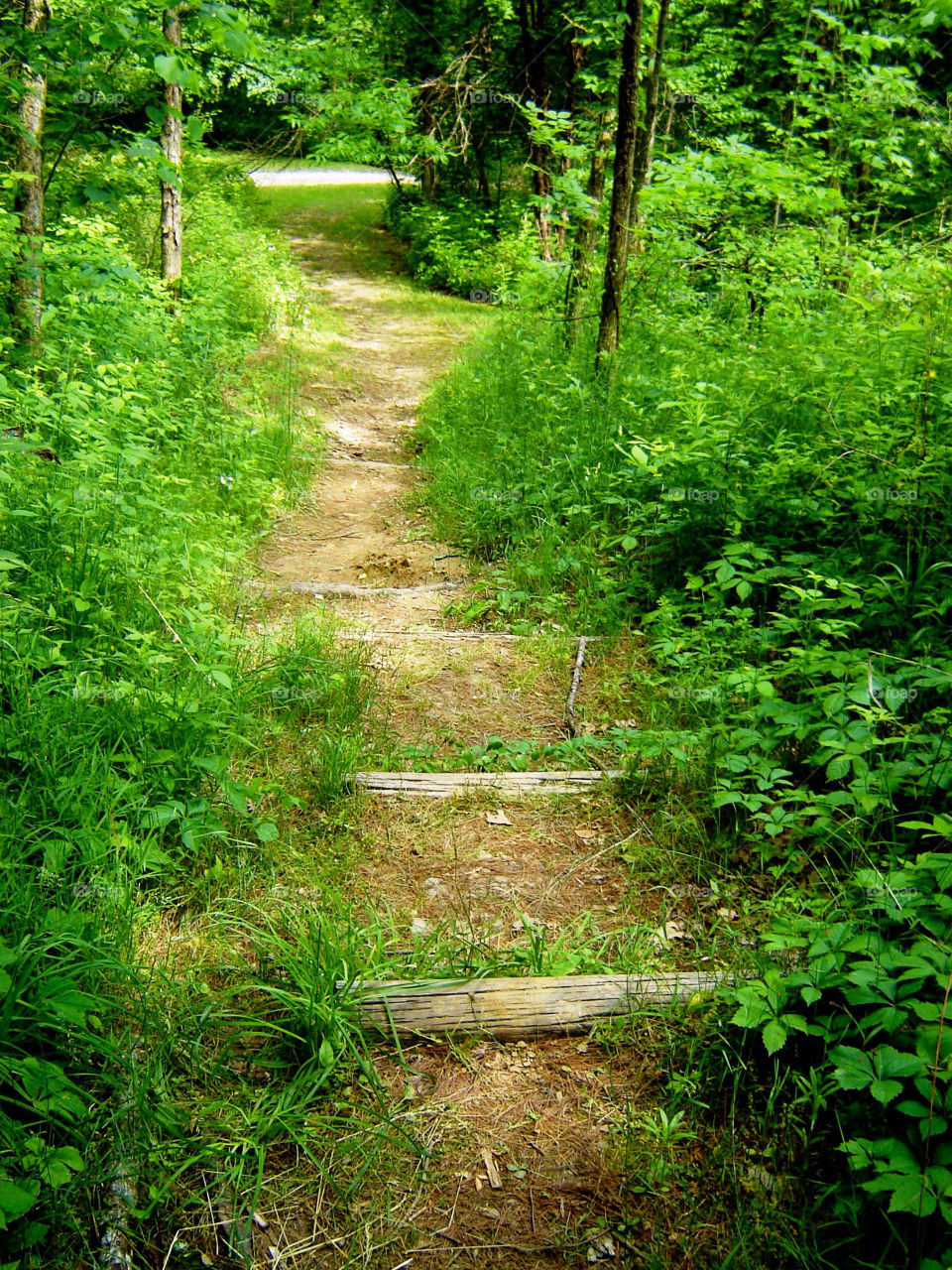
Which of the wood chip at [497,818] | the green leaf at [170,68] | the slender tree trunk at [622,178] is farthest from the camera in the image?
the slender tree trunk at [622,178]

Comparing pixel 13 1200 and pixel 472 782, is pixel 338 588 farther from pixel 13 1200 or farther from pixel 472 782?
pixel 13 1200

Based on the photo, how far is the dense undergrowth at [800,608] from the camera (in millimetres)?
2154

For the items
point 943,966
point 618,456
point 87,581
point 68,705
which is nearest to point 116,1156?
point 68,705

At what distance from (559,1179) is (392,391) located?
950 cm

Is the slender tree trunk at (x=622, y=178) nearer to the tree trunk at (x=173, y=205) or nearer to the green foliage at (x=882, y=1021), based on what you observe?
the tree trunk at (x=173, y=205)

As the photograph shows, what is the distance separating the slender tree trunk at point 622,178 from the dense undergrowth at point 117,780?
350cm

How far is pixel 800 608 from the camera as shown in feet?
12.2

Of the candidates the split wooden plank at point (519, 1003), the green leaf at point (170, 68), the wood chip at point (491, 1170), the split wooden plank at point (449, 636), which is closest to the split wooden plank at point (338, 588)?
the split wooden plank at point (449, 636)

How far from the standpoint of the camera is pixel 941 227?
679 cm

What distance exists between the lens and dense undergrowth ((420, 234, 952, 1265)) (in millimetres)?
2154

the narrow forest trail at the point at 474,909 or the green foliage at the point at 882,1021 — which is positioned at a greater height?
the green foliage at the point at 882,1021

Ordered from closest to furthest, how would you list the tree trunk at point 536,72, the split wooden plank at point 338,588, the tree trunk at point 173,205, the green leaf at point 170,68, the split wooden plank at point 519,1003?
the split wooden plank at point 519,1003 < the green leaf at point 170,68 < the split wooden plank at point 338,588 < the tree trunk at point 173,205 < the tree trunk at point 536,72

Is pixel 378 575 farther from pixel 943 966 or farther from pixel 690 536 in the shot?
pixel 943 966

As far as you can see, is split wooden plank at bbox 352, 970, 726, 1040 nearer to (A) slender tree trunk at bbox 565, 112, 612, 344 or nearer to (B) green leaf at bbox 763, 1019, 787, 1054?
(B) green leaf at bbox 763, 1019, 787, 1054
